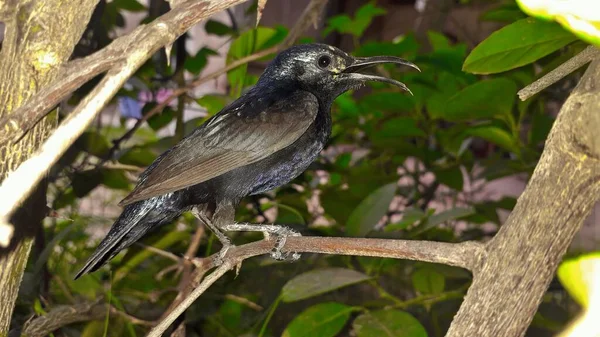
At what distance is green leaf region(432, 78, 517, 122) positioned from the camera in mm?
1062

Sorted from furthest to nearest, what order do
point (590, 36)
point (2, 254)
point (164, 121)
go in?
1. point (164, 121)
2. point (2, 254)
3. point (590, 36)

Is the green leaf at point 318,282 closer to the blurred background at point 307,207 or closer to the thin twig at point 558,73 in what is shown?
the blurred background at point 307,207

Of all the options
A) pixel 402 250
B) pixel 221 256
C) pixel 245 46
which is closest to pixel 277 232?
pixel 221 256

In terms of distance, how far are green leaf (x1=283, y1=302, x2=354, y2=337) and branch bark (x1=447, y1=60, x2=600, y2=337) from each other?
50 centimetres

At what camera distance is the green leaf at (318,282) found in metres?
1.02

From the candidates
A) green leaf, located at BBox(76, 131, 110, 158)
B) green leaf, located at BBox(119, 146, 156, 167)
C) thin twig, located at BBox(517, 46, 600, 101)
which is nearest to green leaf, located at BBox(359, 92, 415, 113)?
green leaf, located at BBox(119, 146, 156, 167)

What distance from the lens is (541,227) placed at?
51 cm

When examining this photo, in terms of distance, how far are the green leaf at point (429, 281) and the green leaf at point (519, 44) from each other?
74cm

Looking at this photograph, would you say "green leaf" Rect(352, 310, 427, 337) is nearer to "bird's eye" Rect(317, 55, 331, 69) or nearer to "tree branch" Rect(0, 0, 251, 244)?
"bird's eye" Rect(317, 55, 331, 69)

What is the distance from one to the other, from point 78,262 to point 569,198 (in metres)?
1.41

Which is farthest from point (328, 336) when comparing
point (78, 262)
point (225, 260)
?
point (78, 262)

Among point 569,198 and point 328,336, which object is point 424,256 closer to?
point 569,198

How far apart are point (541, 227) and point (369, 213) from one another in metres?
0.64

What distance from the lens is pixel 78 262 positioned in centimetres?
170
